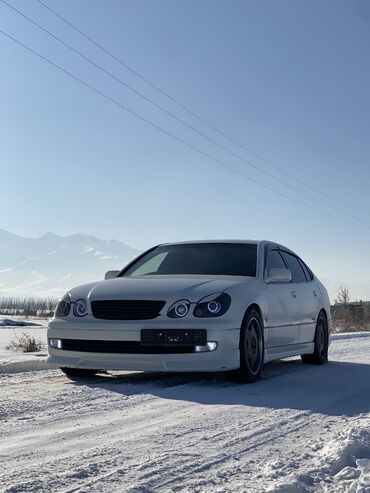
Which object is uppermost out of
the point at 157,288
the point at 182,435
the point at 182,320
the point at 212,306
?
the point at 157,288

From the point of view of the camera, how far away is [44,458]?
3.59 meters

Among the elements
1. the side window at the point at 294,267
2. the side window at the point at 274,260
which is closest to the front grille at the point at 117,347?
the side window at the point at 274,260

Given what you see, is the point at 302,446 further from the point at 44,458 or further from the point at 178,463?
the point at 44,458

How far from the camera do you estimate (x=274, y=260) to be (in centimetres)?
817

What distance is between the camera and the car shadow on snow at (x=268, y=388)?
5.51 m

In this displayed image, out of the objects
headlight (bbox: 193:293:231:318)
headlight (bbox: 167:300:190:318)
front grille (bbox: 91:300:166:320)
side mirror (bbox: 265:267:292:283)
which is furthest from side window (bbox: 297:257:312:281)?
front grille (bbox: 91:300:166:320)

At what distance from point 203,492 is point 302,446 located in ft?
3.65

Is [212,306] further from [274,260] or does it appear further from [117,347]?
[274,260]

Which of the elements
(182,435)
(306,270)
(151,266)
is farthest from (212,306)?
(306,270)

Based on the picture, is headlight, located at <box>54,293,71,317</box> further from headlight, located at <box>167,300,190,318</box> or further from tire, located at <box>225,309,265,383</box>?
tire, located at <box>225,309,265,383</box>

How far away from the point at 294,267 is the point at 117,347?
3246mm

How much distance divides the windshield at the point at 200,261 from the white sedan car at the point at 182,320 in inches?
0.5

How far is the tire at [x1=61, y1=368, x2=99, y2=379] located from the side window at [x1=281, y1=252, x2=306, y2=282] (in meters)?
2.82

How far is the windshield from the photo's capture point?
7.48m
